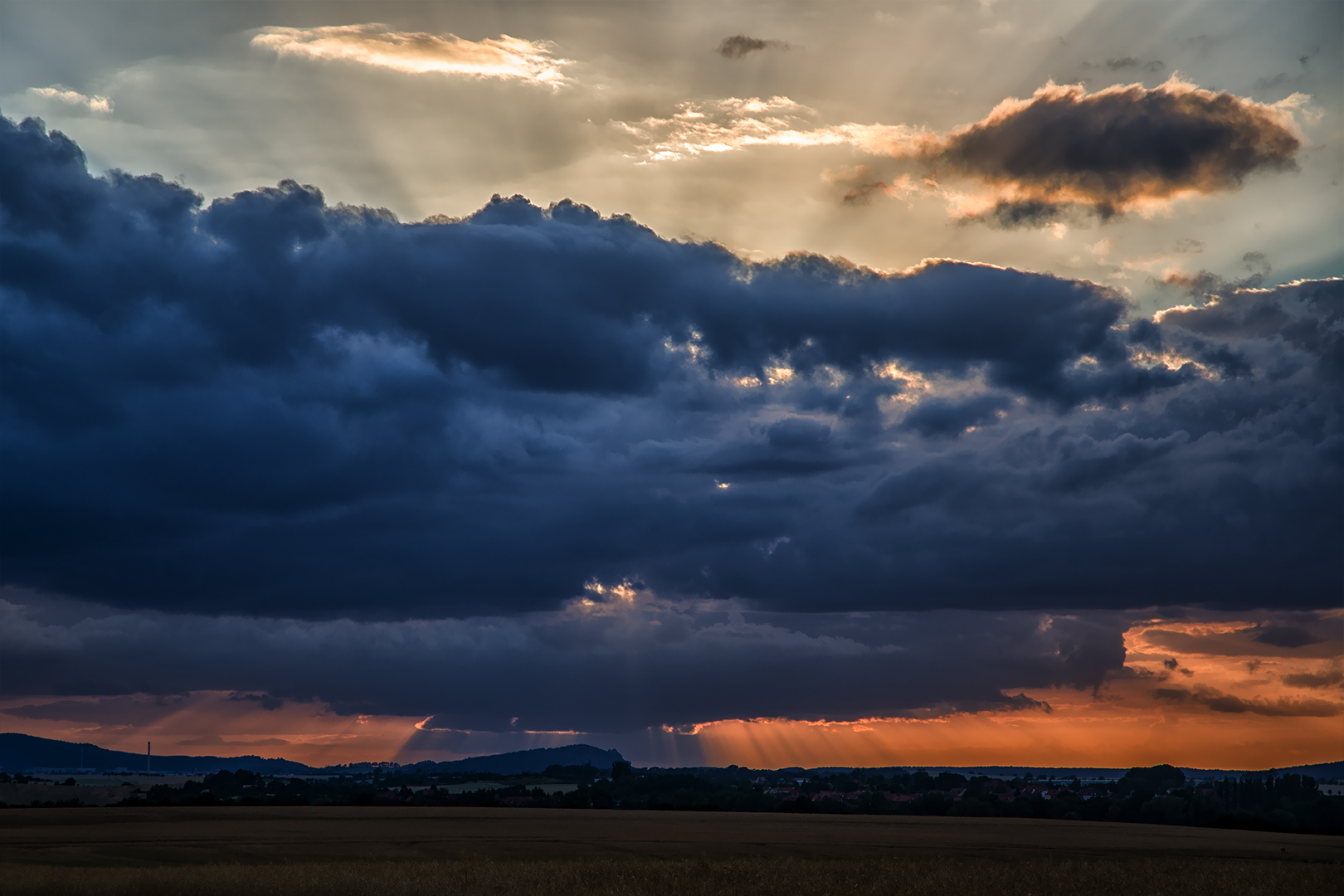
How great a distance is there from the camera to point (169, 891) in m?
55.2

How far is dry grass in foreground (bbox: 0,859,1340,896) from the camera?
56.0 metres

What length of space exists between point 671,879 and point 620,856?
19.1 meters

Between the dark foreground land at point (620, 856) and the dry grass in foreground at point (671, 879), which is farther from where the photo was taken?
the dark foreground land at point (620, 856)

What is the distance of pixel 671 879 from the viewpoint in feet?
195

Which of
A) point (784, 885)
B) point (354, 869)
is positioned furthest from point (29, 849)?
point (784, 885)

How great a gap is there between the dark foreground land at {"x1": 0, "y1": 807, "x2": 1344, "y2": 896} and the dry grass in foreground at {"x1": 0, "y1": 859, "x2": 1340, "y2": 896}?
191 millimetres

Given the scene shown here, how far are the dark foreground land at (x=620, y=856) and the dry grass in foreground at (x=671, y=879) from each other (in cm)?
19

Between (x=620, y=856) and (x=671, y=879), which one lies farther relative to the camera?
(x=620, y=856)

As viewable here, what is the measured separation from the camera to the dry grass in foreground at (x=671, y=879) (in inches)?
2203

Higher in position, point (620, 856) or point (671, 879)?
point (671, 879)

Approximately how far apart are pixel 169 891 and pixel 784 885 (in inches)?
1210

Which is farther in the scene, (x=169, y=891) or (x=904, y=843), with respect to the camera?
(x=904, y=843)

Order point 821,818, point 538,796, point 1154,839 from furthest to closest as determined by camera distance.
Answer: point 538,796 < point 821,818 < point 1154,839

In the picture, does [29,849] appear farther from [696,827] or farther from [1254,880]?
[1254,880]
